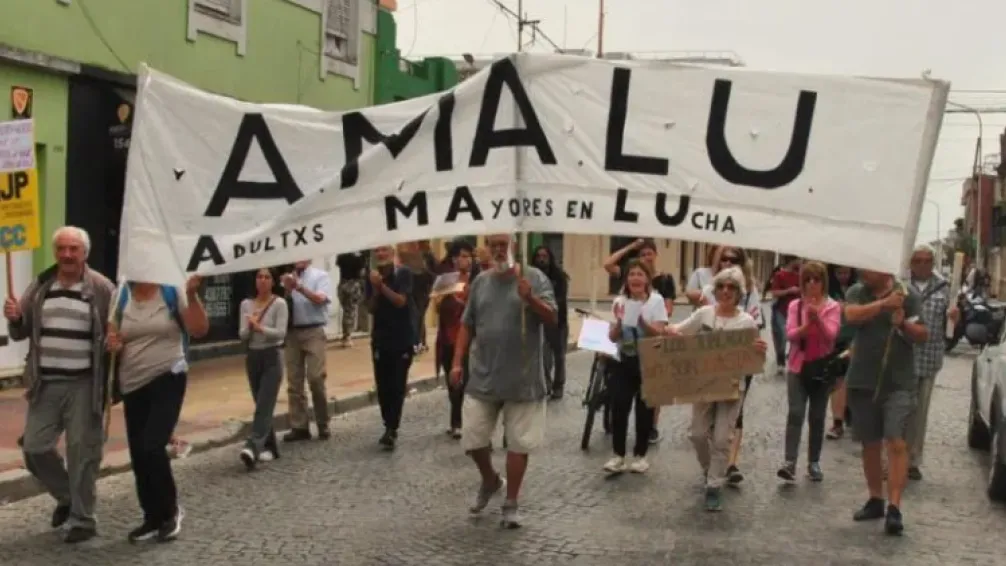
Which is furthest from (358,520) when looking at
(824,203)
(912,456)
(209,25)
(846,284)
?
(209,25)

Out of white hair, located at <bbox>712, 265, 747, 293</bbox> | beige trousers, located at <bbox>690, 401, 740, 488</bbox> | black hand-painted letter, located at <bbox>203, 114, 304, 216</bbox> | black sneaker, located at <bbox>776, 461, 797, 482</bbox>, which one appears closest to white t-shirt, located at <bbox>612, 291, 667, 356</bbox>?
white hair, located at <bbox>712, 265, 747, 293</bbox>

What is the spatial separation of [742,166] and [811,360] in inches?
151

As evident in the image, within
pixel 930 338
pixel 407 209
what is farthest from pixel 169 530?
pixel 930 338

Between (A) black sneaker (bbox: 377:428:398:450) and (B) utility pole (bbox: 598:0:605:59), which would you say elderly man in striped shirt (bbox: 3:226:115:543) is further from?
(B) utility pole (bbox: 598:0:605:59)

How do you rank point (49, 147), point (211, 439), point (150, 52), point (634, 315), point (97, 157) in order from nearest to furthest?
point (634, 315) → point (211, 439) → point (49, 147) → point (97, 157) → point (150, 52)

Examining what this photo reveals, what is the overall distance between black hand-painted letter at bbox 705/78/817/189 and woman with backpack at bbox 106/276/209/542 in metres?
3.03

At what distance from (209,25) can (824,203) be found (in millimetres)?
12378

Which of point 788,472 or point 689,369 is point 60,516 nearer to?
point 689,369

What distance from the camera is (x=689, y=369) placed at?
7.96 m

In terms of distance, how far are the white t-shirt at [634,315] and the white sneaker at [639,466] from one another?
2.77 feet

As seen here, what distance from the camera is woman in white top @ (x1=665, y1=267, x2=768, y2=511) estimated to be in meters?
7.93

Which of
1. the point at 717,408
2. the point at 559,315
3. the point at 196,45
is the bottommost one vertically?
the point at 717,408

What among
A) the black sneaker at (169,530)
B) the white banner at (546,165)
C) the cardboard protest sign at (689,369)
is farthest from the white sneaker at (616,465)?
the white banner at (546,165)

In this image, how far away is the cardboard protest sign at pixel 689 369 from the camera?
26.0 feet
